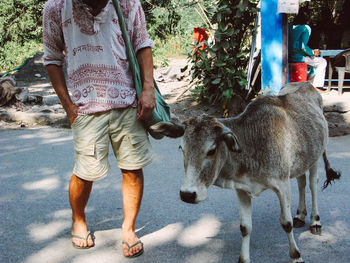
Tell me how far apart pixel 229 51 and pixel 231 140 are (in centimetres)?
536

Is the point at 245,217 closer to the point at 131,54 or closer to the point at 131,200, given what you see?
the point at 131,200

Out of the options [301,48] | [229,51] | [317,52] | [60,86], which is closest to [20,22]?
[229,51]

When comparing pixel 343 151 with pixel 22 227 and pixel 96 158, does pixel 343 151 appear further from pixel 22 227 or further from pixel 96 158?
pixel 22 227

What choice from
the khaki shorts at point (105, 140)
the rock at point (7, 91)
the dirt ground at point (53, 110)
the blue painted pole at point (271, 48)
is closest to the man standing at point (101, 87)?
the khaki shorts at point (105, 140)

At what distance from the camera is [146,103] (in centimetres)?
280

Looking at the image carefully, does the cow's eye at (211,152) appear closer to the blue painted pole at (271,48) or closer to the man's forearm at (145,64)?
the man's forearm at (145,64)

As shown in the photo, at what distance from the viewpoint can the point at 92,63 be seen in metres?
2.74

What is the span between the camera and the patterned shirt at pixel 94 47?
2672 millimetres

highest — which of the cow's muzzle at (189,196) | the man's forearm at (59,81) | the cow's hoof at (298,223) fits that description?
the man's forearm at (59,81)

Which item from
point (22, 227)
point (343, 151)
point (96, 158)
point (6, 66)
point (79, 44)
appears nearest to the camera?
point (79, 44)

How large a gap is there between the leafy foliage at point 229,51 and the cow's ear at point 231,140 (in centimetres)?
477

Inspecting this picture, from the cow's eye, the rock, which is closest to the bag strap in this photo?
the cow's eye

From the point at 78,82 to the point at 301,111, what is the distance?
193cm

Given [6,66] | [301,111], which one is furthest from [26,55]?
[301,111]
